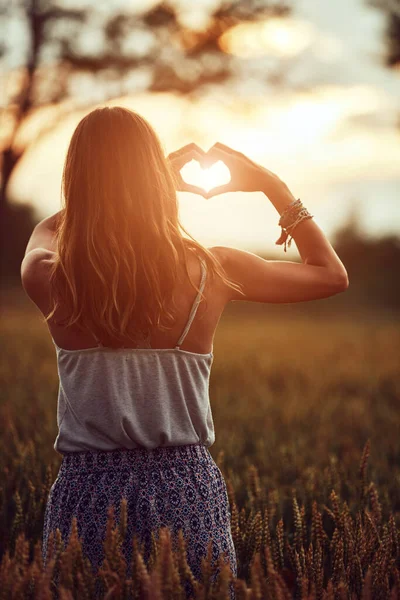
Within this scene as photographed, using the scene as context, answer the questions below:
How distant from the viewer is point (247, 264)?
7.43 feet

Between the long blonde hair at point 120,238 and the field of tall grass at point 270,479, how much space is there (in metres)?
0.64

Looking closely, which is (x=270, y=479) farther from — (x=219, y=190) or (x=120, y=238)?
(x=120, y=238)

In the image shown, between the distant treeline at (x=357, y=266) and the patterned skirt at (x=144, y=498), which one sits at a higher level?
the distant treeline at (x=357, y=266)

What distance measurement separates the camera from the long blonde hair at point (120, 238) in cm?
216

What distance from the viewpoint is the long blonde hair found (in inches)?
85.1

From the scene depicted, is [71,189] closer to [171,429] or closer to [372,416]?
[171,429]

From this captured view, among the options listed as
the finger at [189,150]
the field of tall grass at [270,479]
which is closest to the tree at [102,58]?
the field of tall grass at [270,479]

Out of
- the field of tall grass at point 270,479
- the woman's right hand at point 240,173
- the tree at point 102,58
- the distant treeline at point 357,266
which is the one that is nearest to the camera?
the field of tall grass at point 270,479

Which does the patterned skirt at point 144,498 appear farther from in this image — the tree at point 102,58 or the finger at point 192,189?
the tree at point 102,58

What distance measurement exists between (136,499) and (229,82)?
1326 centimetres

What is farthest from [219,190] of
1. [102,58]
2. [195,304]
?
[102,58]

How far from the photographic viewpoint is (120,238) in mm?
2174

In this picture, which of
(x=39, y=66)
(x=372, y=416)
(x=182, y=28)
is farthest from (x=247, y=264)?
(x=39, y=66)

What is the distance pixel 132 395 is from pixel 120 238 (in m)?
0.51
